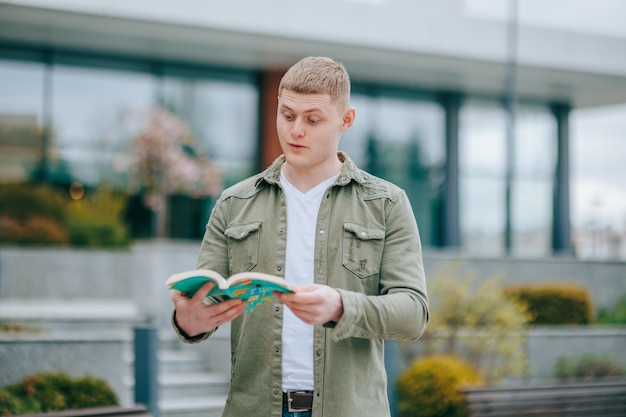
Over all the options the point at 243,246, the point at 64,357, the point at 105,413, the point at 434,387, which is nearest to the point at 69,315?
the point at 64,357

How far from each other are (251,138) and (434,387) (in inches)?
389

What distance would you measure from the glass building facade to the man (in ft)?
42.1

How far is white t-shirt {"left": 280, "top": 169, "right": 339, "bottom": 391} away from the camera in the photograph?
242 centimetres

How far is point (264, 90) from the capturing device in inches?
666

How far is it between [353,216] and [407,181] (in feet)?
53.0

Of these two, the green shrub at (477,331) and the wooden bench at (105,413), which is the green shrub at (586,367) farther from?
the wooden bench at (105,413)

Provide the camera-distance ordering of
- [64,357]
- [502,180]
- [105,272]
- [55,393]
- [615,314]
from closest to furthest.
A: [55,393]
[64,357]
[105,272]
[615,314]
[502,180]

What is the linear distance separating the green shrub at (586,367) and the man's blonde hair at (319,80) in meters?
8.26

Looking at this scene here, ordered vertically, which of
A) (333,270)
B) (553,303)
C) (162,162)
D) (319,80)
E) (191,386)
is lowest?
(191,386)

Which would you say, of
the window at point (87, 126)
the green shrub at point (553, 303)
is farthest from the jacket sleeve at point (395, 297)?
the window at point (87, 126)

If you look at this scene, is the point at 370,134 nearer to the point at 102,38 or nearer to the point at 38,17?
the point at 102,38

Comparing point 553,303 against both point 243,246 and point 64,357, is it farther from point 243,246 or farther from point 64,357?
point 243,246

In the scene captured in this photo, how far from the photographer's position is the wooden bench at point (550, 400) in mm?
7156

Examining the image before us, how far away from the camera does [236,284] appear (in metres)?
2.05
